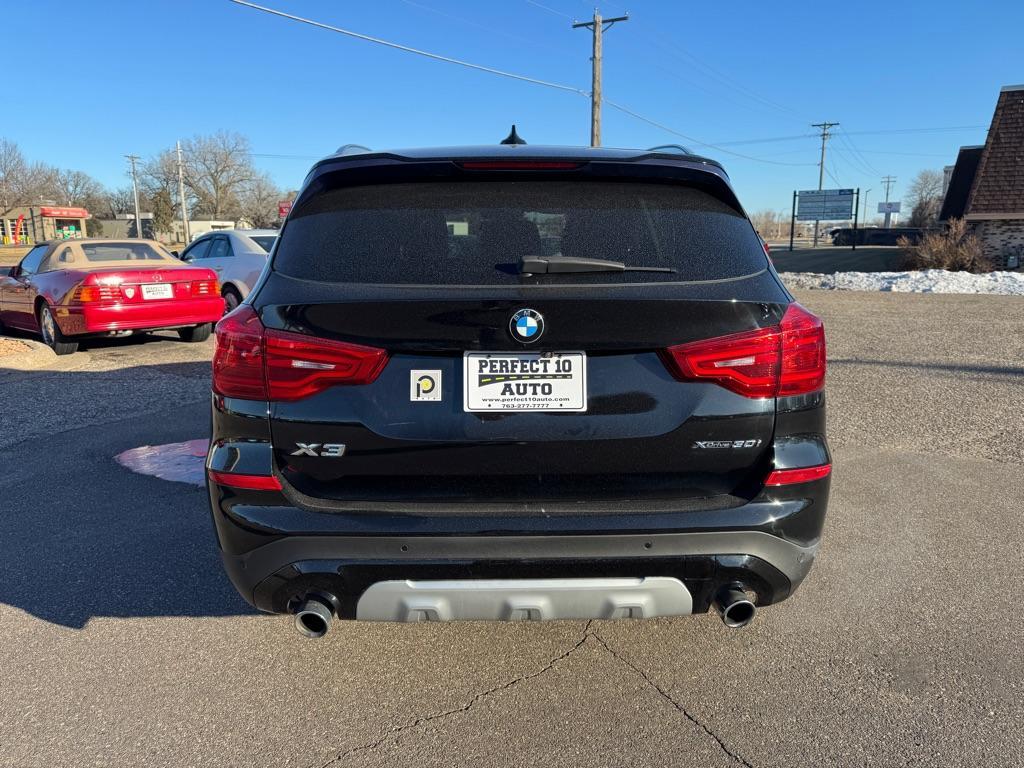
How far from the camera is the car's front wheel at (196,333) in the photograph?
36.5ft

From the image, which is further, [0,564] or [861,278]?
[861,278]

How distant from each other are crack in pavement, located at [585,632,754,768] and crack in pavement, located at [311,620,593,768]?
11 cm

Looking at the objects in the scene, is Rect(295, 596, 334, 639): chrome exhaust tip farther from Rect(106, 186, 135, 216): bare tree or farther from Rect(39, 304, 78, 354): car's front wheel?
Rect(106, 186, 135, 216): bare tree

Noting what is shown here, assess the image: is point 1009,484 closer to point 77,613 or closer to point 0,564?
point 77,613

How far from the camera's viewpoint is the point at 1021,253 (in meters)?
26.2

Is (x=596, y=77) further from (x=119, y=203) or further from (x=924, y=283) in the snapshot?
(x=119, y=203)

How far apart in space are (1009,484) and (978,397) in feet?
9.29

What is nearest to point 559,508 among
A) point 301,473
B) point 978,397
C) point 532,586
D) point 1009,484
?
point 532,586

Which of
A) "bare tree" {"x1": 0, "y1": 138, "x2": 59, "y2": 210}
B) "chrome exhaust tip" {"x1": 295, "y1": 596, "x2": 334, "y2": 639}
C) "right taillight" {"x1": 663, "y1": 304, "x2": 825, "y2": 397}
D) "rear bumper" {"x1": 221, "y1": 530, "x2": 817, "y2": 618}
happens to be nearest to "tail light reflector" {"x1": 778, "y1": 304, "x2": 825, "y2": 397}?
"right taillight" {"x1": 663, "y1": 304, "x2": 825, "y2": 397}

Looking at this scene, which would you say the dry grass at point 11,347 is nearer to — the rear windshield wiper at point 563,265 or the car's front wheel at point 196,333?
A: the car's front wheel at point 196,333

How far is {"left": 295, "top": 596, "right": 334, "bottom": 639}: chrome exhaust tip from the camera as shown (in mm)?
2365

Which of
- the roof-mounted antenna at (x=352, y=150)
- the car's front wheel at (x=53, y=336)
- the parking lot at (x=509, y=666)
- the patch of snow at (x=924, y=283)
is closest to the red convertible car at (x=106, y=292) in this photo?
the car's front wheel at (x=53, y=336)

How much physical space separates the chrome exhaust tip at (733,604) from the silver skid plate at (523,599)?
0.33 ft

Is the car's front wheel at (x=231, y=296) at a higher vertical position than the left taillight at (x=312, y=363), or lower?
lower
